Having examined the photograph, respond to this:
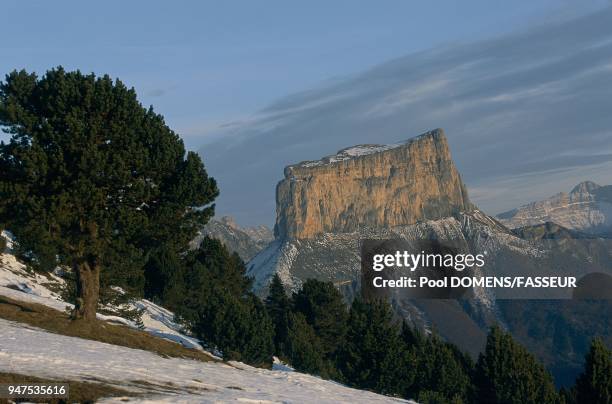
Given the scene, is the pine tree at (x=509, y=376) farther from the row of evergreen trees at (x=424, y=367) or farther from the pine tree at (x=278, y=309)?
the pine tree at (x=278, y=309)

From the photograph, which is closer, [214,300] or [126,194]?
[126,194]

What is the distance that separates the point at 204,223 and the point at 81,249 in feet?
24.2

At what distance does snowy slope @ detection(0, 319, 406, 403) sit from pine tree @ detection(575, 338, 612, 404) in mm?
18662

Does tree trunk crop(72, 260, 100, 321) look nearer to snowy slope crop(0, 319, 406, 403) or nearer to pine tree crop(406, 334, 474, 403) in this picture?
snowy slope crop(0, 319, 406, 403)

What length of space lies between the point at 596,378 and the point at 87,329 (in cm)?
3529

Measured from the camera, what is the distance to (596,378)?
5959cm

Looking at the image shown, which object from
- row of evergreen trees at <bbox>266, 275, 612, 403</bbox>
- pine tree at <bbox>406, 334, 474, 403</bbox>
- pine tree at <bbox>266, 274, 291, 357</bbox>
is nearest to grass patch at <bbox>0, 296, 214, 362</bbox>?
row of evergreen trees at <bbox>266, 275, 612, 403</bbox>

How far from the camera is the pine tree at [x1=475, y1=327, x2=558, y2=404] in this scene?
7044 centimetres

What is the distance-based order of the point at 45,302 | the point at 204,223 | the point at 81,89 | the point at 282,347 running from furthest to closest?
1. the point at 282,347
2. the point at 45,302
3. the point at 204,223
4. the point at 81,89

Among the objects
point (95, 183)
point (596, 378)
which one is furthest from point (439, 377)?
point (95, 183)

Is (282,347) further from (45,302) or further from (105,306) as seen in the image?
(45,302)

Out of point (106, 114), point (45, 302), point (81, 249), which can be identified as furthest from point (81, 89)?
point (45, 302)

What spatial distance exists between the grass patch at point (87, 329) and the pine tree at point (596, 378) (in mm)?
26811

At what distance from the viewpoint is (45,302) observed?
6044cm
